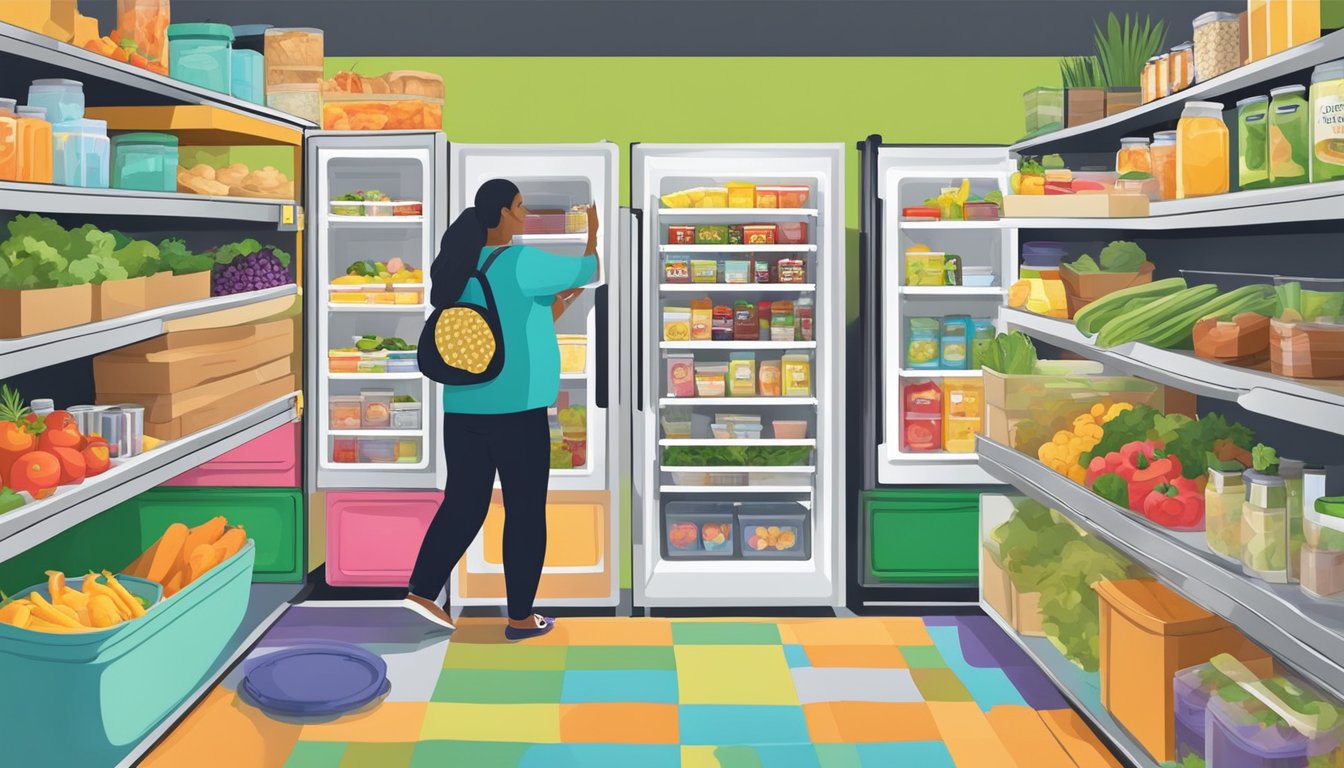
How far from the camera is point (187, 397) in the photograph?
3969 millimetres

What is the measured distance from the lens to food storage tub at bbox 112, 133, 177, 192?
12.4 ft

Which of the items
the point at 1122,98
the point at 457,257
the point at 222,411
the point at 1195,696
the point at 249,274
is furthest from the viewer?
the point at 249,274

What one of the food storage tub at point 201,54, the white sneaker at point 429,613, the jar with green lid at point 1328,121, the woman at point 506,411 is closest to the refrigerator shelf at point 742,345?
the woman at point 506,411

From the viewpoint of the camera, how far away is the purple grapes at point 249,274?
4668mm

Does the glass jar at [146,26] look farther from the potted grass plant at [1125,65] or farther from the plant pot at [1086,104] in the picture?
the potted grass plant at [1125,65]

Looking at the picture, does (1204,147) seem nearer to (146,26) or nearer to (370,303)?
(146,26)

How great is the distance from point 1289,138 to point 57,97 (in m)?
3.11

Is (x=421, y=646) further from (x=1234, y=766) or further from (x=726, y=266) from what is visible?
(x=1234, y=766)

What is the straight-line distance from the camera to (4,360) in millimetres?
2734

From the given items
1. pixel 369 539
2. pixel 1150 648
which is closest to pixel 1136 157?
pixel 1150 648

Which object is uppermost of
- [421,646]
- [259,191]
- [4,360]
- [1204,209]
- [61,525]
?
[259,191]

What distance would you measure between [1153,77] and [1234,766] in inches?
73.9

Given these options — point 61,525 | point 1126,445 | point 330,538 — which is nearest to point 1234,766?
point 1126,445

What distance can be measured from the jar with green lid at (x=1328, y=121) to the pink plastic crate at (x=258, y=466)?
14.3 feet
